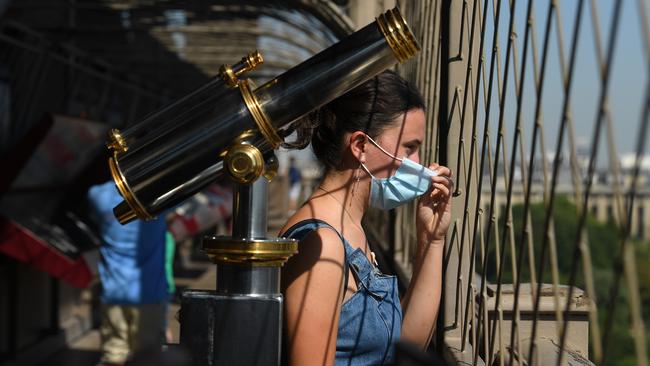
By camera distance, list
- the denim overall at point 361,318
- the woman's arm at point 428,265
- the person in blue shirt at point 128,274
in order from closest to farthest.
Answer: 1. the denim overall at point 361,318
2. the woman's arm at point 428,265
3. the person in blue shirt at point 128,274

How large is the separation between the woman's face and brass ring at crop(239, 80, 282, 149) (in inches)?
16.6

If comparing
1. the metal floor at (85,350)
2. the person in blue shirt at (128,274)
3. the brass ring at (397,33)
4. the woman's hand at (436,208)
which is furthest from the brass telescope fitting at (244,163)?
the metal floor at (85,350)

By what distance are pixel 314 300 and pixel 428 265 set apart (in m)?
0.54

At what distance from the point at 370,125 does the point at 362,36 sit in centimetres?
38

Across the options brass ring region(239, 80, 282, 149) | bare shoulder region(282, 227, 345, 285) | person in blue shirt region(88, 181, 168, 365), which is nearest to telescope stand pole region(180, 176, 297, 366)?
bare shoulder region(282, 227, 345, 285)

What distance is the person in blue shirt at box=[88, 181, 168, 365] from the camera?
6316mm

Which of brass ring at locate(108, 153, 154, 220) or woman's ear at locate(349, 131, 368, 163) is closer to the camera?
brass ring at locate(108, 153, 154, 220)

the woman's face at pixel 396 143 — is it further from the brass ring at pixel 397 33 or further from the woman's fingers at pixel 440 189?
the brass ring at pixel 397 33

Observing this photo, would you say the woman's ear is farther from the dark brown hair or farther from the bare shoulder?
the bare shoulder

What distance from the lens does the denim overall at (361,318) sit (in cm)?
226

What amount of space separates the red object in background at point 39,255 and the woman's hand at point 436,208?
16.4 feet

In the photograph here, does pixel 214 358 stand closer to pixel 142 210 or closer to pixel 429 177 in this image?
pixel 142 210

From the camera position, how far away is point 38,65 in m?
9.45

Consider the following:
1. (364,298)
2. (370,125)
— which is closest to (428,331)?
(364,298)
